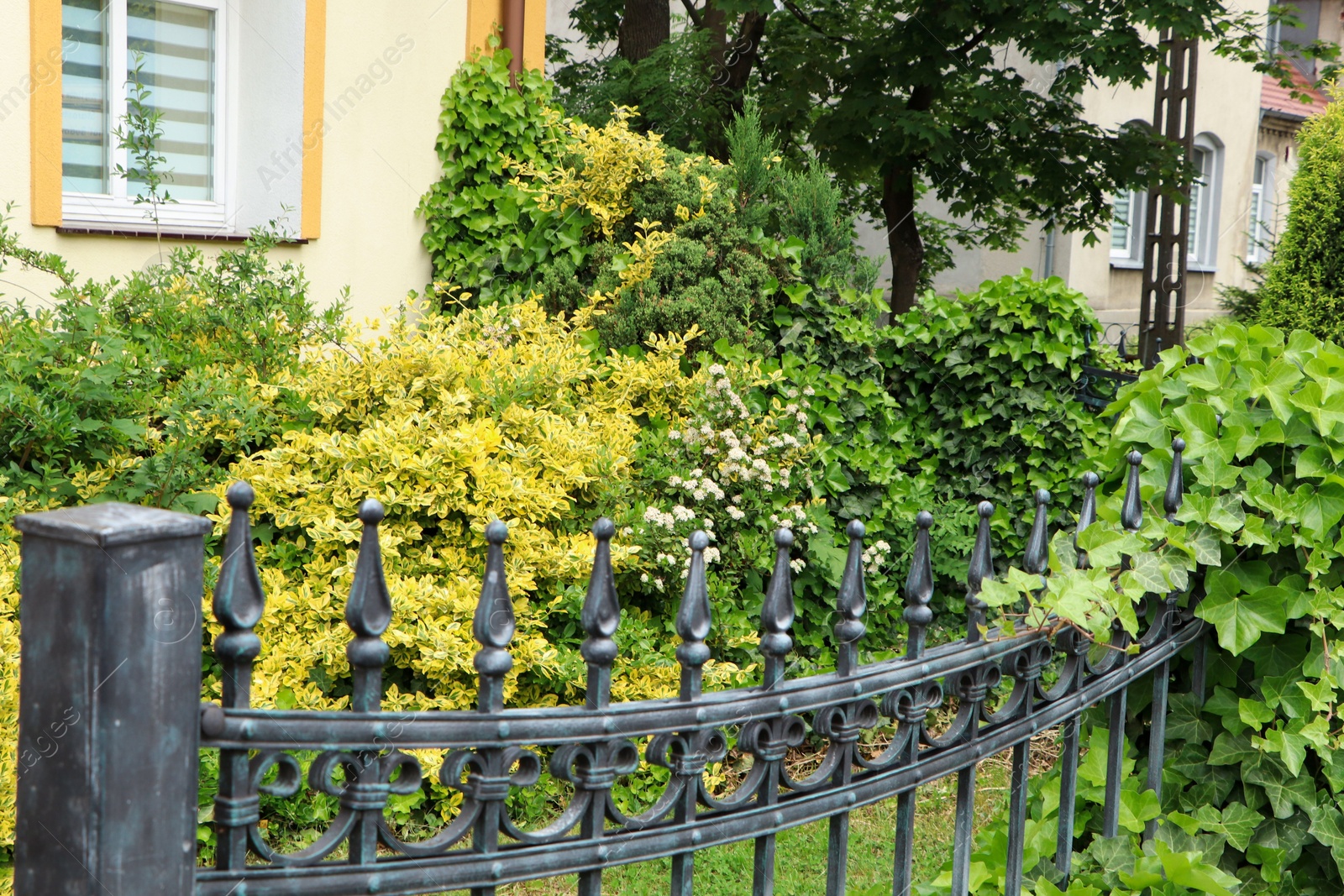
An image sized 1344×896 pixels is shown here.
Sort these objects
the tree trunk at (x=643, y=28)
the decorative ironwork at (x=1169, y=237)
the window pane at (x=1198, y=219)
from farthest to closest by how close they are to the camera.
Answer: the window pane at (x=1198, y=219)
the decorative ironwork at (x=1169, y=237)
the tree trunk at (x=643, y=28)

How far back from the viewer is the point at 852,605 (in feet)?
5.62

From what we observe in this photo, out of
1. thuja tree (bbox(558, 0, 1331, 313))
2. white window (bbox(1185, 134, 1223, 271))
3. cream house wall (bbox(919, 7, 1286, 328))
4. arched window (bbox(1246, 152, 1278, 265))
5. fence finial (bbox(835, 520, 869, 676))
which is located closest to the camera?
fence finial (bbox(835, 520, 869, 676))

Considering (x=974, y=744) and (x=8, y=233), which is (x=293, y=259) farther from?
(x=974, y=744)

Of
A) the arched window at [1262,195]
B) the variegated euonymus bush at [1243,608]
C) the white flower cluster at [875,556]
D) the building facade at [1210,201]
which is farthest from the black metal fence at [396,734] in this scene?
the arched window at [1262,195]

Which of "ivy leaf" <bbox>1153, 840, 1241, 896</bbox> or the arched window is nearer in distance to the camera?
"ivy leaf" <bbox>1153, 840, 1241, 896</bbox>

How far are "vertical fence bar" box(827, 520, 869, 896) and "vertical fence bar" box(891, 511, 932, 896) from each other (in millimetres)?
117

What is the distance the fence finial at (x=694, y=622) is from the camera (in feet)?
5.08

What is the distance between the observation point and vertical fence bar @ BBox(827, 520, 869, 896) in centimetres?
170

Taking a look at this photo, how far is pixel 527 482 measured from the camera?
400 centimetres

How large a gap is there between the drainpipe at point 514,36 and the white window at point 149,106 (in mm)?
1617

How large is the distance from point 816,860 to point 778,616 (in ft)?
7.89

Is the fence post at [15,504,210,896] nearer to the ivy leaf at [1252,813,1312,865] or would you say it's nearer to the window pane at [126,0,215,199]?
the ivy leaf at [1252,813,1312,865]

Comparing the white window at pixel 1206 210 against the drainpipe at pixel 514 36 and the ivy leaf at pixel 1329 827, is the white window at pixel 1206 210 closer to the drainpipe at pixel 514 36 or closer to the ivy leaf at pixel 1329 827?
the drainpipe at pixel 514 36

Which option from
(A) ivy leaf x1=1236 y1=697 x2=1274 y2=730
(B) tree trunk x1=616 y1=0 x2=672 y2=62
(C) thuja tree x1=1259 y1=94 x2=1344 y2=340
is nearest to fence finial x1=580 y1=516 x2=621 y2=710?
(A) ivy leaf x1=1236 y1=697 x2=1274 y2=730
